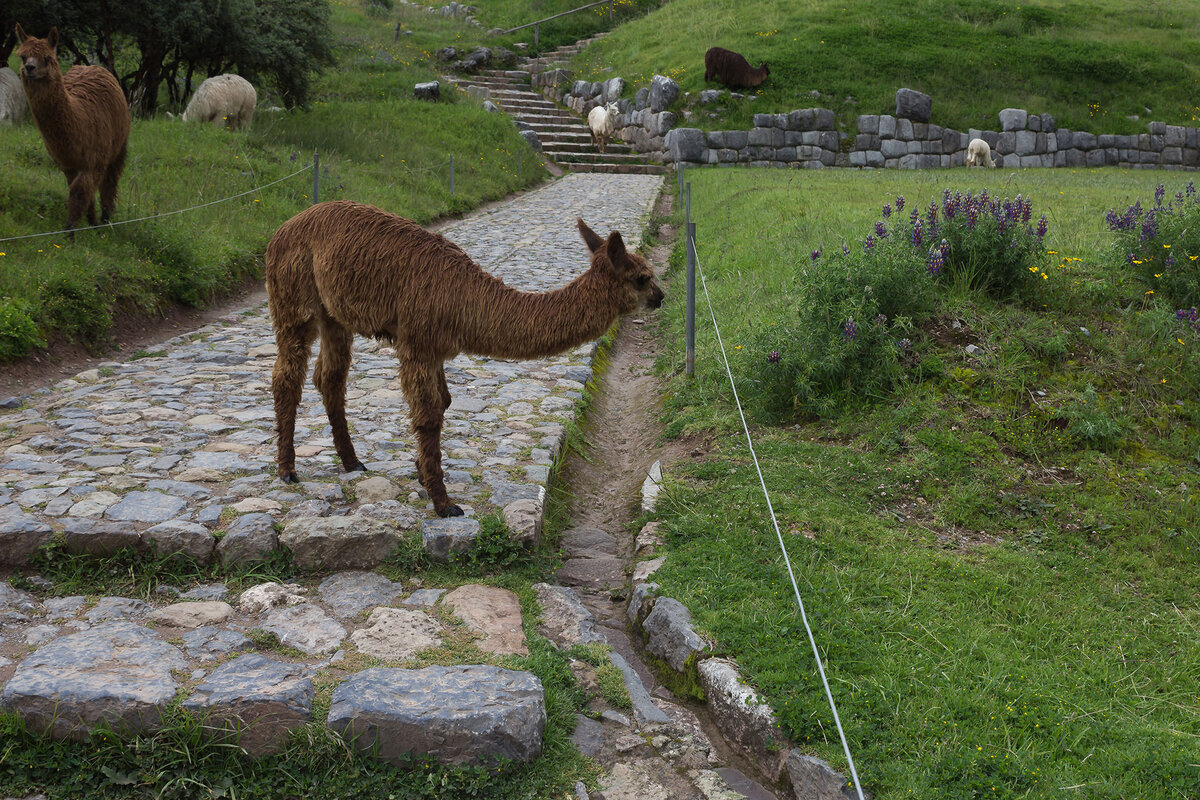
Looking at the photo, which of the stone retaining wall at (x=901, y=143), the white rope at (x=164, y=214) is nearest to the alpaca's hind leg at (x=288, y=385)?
the white rope at (x=164, y=214)

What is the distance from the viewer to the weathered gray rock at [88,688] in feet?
11.0

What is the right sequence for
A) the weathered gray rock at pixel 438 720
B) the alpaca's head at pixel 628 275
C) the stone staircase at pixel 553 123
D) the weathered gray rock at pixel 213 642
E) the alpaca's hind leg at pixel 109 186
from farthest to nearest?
the stone staircase at pixel 553 123
the alpaca's hind leg at pixel 109 186
the alpaca's head at pixel 628 275
the weathered gray rock at pixel 213 642
the weathered gray rock at pixel 438 720

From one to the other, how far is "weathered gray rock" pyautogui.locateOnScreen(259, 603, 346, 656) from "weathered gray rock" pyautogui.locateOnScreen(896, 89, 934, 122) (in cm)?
2485

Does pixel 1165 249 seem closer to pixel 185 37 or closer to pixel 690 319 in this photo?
pixel 690 319

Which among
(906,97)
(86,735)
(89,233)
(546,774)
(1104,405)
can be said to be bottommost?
(546,774)

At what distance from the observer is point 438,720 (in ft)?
11.5

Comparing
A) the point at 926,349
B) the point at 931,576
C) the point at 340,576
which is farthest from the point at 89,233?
the point at 931,576

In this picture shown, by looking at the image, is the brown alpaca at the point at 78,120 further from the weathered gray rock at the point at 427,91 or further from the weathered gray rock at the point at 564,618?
the weathered gray rock at the point at 427,91

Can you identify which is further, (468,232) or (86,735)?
(468,232)

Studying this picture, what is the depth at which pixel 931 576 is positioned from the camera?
4.63 m

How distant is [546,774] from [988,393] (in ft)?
14.0

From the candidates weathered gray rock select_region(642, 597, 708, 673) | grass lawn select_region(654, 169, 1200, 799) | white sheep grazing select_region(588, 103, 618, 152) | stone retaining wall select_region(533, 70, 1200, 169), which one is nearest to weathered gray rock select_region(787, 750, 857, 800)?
grass lawn select_region(654, 169, 1200, 799)

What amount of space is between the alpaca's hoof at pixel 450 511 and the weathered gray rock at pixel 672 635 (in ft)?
4.28

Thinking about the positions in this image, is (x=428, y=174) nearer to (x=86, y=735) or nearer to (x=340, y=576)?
(x=340, y=576)
